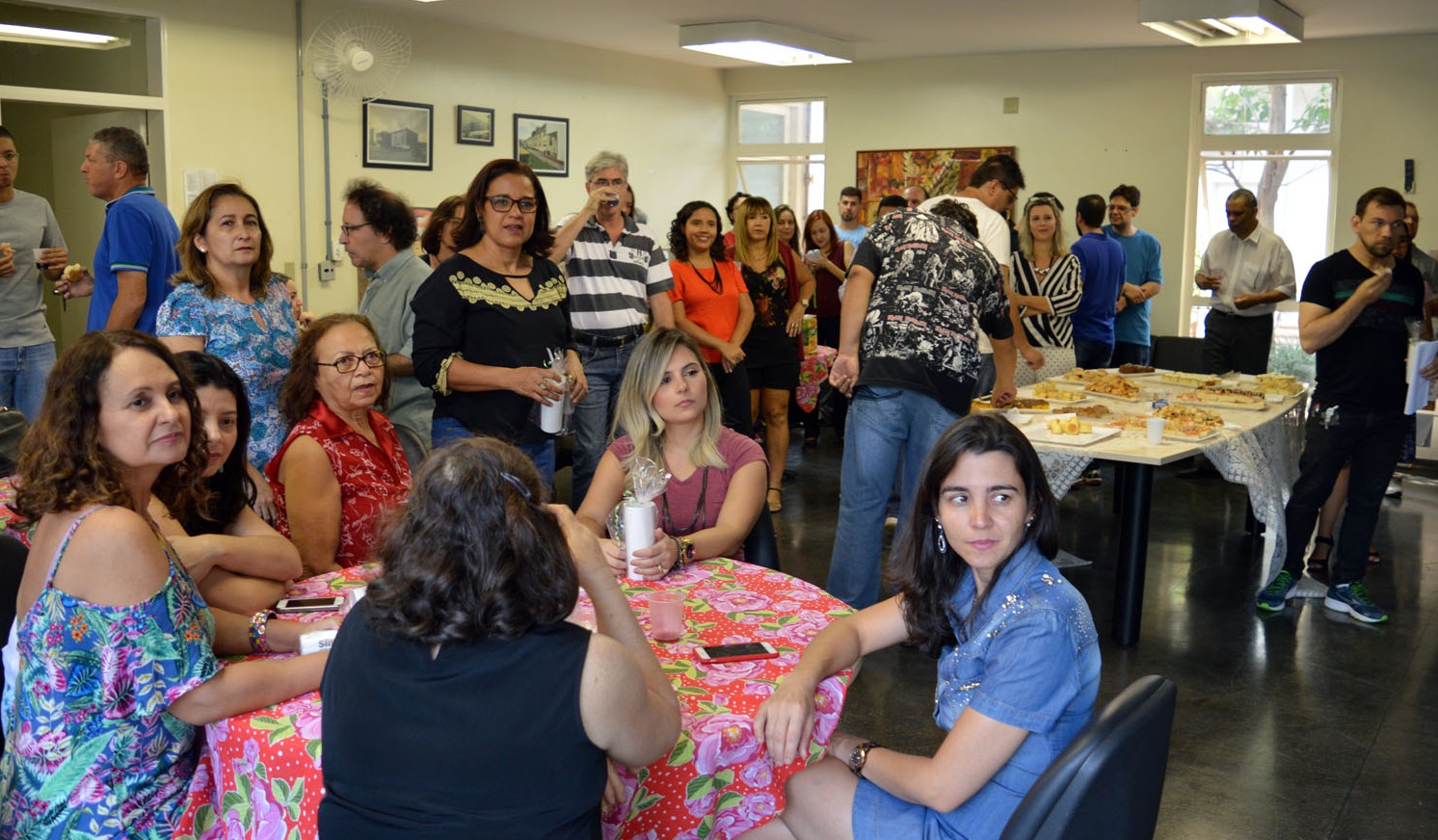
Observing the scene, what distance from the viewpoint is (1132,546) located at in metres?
4.30

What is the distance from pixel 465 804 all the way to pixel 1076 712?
0.93 meters

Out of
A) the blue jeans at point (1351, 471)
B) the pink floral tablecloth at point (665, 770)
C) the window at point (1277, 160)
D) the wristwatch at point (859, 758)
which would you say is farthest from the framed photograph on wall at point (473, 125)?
the wristwatch at point (859, 758)

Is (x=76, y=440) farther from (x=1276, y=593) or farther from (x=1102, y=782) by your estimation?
(x=1276, y=593)

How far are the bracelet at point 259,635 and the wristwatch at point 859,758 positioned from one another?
0.98 m

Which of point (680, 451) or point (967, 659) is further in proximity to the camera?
point (680, 451)

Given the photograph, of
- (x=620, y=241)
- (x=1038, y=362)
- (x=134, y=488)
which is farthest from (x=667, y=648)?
(x=1038, y=362)

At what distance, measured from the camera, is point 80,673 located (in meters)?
1.76

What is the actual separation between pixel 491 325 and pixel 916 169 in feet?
27.1

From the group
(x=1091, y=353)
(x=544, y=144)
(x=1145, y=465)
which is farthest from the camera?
(x=544, y=144)

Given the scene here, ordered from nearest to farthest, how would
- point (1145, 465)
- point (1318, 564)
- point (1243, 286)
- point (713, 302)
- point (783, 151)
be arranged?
point (1145, 465) < point (1318, 564) < point (713, 302) < point (1243, 286) < point (783, 151)

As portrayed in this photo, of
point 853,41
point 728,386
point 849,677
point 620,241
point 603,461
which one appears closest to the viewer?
point 849,677

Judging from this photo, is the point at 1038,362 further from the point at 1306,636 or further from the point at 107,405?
the point at 107,405

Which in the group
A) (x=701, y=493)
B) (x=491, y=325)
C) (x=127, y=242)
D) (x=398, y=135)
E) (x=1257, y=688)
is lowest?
(x=1257, y=688)

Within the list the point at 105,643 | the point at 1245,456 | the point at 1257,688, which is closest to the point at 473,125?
the point at 1245,456
